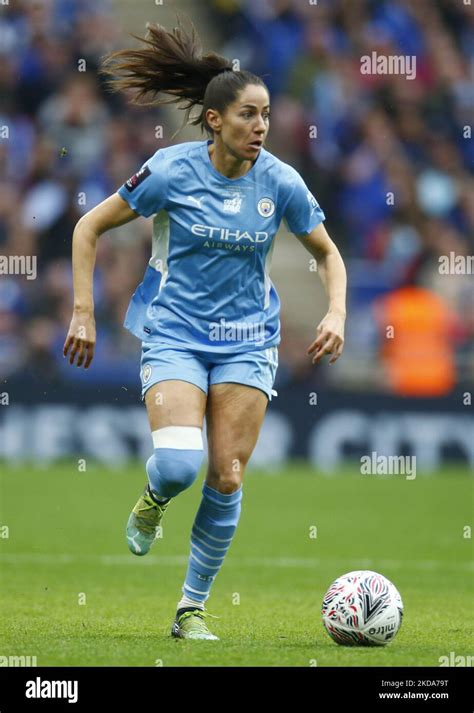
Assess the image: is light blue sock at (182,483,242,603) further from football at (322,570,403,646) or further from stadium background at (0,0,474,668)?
stadium background at (0,0,474,668)

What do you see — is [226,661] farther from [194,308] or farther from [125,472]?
[125,472]

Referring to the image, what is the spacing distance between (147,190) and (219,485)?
1361 mm

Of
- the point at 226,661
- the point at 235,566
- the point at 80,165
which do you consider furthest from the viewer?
the point at 80,165

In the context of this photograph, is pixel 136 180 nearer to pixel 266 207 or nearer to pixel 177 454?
pixel 266 207

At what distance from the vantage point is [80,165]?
55.3ft

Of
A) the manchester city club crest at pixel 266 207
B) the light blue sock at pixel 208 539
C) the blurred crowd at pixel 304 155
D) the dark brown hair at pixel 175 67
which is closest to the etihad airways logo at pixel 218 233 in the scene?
the manchester city club crest at pixel 266 207

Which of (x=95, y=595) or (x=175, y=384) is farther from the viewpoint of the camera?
(x=95, y=595)

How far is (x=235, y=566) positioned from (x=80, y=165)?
7865 millimetres

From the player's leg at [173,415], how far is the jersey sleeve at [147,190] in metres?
0.65

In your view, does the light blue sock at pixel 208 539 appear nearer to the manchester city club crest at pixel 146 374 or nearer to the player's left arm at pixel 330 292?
the manchester city club crest at pixel 146 374

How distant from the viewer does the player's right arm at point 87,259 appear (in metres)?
6.36

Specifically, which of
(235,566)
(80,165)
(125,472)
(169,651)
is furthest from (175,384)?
(80,165)

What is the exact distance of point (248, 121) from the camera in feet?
20.9

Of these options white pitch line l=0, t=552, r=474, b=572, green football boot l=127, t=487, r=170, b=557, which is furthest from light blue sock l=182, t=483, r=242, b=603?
white pitch line l=0, t=552, r=474, b=572
